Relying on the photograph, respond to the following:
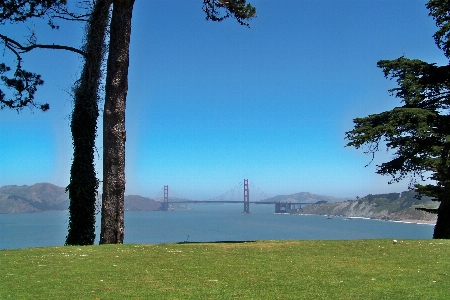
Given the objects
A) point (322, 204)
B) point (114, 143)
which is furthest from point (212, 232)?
point (322, 204)

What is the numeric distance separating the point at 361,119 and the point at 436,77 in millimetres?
2791

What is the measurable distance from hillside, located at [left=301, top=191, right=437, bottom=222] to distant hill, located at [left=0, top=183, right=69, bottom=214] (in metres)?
74.4

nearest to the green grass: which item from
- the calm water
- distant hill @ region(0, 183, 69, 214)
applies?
the calm water

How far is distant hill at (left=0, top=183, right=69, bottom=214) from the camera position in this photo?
141 meters

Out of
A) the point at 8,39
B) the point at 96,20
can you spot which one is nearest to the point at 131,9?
the point at 96,20

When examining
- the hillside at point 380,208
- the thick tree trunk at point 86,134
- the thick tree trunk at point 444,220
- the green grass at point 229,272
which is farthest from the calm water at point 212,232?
the hillside at point 380,208

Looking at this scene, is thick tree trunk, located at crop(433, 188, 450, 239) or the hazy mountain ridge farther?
the hazy mountain ridge

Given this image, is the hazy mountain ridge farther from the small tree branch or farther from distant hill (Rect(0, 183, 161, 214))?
the small tree branch

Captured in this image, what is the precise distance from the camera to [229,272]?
619cm

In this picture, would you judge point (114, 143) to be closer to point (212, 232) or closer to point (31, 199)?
point (212, 232)

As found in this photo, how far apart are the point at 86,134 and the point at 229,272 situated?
6716 millimetres

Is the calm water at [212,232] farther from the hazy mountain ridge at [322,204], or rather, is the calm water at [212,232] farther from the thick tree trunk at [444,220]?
the hazy mountain ridge at [322,204]

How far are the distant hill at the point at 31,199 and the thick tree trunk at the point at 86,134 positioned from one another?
122708mm

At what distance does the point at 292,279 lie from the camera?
224 inches
